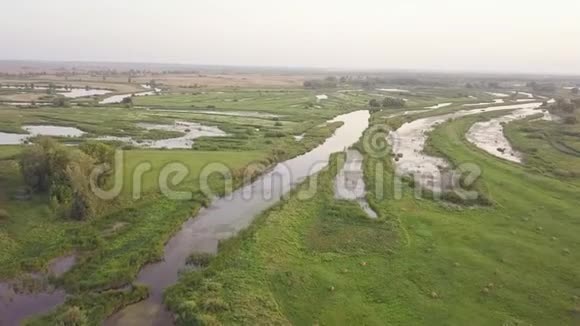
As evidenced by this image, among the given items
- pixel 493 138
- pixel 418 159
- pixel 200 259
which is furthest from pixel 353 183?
pixel 493 138

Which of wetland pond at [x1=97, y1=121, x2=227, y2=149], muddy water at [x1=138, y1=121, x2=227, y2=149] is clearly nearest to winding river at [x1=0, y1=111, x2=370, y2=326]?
muddy water at [x1=138, y1=121, x2=227, y2=149]

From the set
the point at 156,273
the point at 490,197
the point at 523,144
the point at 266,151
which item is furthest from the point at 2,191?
the point at 523,144

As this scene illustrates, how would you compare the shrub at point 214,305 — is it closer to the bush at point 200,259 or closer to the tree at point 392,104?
the bush at point 200,259

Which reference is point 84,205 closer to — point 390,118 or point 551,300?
point 551,300

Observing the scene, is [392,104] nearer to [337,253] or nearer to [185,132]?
[185,132]

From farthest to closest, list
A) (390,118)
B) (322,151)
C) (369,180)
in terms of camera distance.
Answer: (390,118), (322,151), (369,180)

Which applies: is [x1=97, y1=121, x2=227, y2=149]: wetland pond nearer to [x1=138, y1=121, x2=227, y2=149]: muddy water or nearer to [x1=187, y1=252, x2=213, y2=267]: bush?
[x1=138, y1=121, x2=227, y2=149]: muddy water
